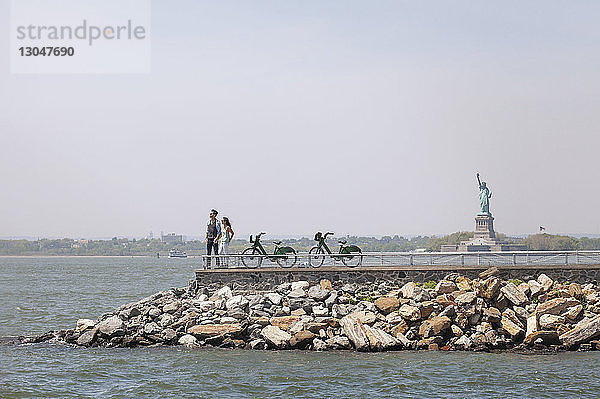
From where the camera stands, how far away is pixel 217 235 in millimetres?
30125

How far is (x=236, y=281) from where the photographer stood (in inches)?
1125

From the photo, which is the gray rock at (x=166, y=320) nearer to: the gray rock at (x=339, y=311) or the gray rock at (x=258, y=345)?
the gray rock at (x=258, y=345)

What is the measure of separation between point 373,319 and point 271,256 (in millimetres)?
5866

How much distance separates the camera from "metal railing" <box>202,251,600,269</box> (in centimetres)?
2792

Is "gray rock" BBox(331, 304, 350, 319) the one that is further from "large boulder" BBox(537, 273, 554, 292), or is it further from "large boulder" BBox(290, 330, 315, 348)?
"large boulder" BBox(537, 273, 554, 292)

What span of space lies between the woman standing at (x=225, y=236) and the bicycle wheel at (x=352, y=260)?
172 inches

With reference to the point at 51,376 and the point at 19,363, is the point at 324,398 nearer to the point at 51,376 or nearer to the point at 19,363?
the point at 51,376

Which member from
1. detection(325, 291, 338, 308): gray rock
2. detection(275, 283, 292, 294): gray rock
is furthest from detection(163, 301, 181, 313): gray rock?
detection(325, 291, 338, 308): gray rock

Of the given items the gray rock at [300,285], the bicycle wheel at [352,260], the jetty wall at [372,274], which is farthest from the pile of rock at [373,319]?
the bicycle wheel at [352,260]

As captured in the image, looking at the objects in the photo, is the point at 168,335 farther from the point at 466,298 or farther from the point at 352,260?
the point at 466,298

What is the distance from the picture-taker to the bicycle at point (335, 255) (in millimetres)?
28672

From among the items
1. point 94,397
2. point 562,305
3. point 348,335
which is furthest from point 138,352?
point 562,305

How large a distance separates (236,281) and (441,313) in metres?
7.93

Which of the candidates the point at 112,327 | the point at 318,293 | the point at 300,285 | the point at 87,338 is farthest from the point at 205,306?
the point at 87,338
